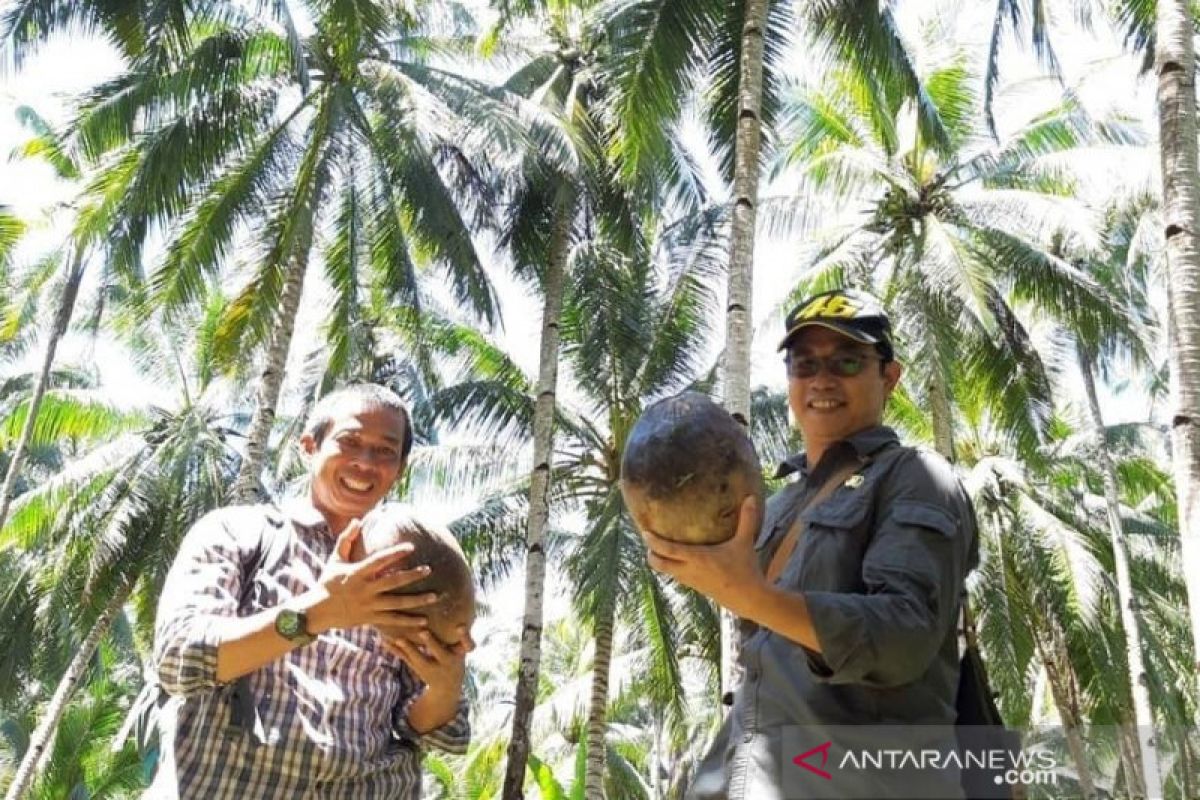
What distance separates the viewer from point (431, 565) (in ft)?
7.77

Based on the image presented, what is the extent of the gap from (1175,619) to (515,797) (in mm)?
13437

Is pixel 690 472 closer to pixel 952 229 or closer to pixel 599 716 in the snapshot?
pixel 599 716

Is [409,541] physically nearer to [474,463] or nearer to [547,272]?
[547,272]

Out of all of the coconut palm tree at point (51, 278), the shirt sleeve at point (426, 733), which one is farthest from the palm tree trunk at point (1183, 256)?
the coconut palm tree at point (51, 278)

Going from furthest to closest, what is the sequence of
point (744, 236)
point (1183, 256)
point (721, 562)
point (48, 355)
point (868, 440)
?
point (48, 355) < point (744, 236) < point (1183, 256) < point (868, 440) < point (721, 562)

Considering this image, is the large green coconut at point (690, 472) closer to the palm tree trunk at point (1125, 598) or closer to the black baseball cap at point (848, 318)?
the black baseball cap at point (848, 318)

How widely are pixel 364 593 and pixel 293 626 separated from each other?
5.7 inches

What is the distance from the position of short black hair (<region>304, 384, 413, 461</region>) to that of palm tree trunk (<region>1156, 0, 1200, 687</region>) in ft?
12.2

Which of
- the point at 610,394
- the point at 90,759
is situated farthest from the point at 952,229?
the point at 90,759

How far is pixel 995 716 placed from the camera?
6.93 ft

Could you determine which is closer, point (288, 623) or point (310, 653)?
point (288, 623)

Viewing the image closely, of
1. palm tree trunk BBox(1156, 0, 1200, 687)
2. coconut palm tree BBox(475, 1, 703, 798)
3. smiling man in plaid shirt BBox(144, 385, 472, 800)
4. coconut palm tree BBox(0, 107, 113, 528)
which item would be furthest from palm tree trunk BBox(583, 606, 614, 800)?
smiling man in plaid shirt BBox(144, 385, 472, 800)

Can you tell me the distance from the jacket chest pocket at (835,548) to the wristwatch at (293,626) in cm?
90

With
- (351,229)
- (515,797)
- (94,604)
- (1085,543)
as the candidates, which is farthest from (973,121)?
(94,604)
